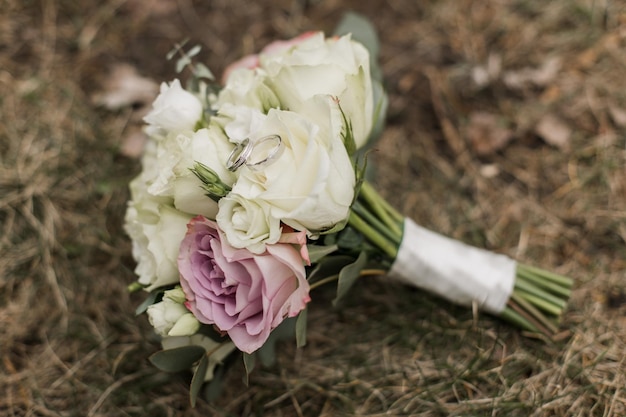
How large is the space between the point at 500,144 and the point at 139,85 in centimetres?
100

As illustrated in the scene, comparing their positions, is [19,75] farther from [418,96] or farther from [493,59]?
[493,59]

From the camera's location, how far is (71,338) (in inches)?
55.3

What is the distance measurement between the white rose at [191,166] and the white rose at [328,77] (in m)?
0.12

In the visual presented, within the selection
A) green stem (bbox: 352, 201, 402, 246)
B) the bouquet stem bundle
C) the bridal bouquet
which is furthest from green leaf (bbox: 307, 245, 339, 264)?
the bouquet stem bundle

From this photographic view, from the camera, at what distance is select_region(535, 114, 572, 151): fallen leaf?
5.16 ft

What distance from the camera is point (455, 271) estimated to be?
1227mm

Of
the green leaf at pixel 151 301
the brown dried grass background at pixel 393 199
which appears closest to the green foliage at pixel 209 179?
the green leaf at pixel 151 301

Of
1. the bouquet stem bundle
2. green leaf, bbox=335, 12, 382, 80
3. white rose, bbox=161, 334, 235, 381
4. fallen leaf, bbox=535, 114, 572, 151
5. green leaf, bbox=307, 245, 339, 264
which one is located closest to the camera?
green leaf, bbox=307, 245, 339, 264

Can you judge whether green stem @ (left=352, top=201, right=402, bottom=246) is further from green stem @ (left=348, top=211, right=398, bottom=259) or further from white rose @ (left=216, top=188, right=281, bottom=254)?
white rose @ (left=216, top=188, right=281, bottom=254)

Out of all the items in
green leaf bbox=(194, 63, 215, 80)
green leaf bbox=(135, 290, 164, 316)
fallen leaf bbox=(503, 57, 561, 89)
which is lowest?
fallen leaf bbox=(503, 57, 561, 89)

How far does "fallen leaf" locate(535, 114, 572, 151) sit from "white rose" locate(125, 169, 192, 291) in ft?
3.34

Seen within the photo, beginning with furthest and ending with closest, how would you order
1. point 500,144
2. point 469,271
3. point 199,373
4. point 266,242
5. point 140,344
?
1. point 500,144
2. point 140,344
3. point 469,271
4. point 199,373
5. point 266,242

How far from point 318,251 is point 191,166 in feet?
0.78

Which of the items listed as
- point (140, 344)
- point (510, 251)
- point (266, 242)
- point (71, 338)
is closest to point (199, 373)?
point (266, 242)
